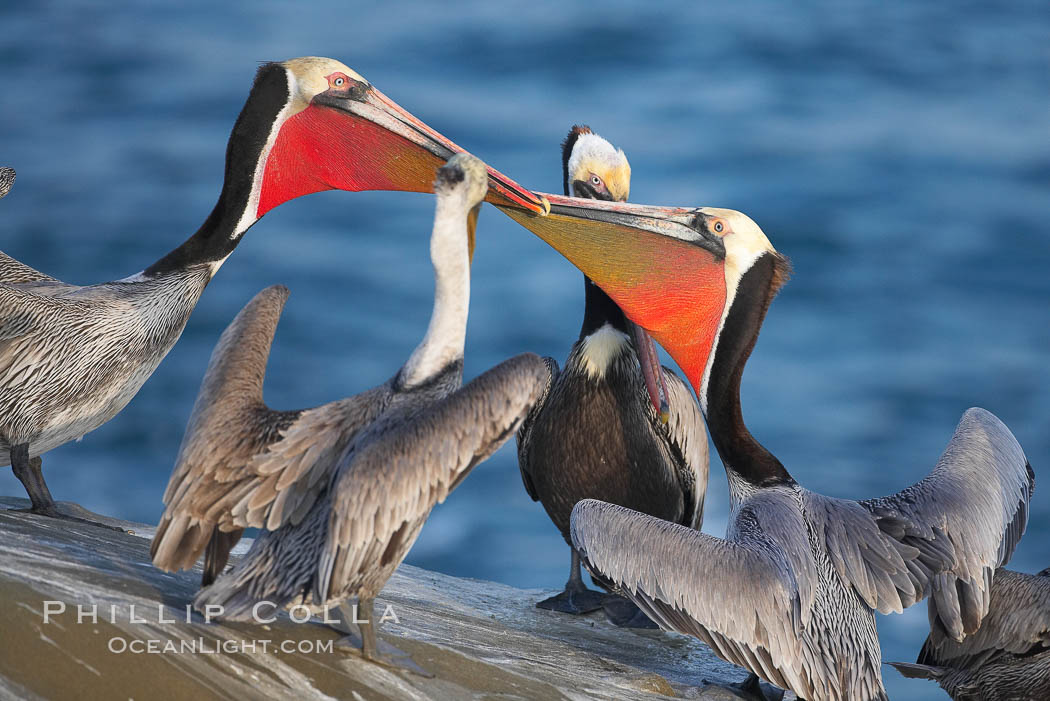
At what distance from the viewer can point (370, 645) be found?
3838 millimetres

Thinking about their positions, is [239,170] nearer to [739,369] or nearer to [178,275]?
[178,275]

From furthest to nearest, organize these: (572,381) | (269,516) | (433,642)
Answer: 1. (572,381)
2. (433,642)
3. (269,516)

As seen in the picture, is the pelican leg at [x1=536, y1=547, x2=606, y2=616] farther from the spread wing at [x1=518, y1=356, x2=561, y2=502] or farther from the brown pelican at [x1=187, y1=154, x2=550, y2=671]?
the brown pelican at [x1=187, y1=154, x2=550, y2=671]

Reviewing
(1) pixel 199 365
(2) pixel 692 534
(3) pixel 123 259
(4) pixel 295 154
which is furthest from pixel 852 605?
(3) pixel 123 259

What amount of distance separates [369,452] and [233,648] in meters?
0.67

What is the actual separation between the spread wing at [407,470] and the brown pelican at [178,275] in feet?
5.58

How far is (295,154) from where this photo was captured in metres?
5.49

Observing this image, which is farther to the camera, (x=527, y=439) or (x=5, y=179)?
(x=5, y=179)

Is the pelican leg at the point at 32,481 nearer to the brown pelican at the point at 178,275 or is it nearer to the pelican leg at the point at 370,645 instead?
the brown pelican at the point at 178,275

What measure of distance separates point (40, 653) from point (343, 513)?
33.9 inches

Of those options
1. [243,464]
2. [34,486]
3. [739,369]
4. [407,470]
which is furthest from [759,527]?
[34,486]

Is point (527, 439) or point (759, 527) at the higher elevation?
point (527, 439)

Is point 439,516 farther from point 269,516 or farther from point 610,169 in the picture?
point 269,516

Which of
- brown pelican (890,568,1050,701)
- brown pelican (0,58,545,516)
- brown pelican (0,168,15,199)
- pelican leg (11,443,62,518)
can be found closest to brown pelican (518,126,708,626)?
brown pelican (0,58,545,516)
